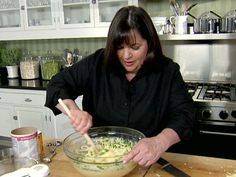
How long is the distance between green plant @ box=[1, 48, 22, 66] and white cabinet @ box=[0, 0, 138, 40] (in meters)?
0.24

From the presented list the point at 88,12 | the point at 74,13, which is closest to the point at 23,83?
the point at 74,13

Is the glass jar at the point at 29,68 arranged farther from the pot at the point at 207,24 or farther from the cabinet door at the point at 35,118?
the pot at the point at 207,24

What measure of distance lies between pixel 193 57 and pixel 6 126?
208cm

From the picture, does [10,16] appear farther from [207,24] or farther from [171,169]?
[171,169]

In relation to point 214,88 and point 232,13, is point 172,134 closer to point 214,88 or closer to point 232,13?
point 214,88

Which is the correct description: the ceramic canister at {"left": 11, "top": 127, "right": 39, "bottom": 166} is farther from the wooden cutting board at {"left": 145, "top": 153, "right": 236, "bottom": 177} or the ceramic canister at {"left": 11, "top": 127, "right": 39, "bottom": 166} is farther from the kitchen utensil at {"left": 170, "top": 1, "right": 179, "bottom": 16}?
the kitchen utensil at {"left": 170, "top": 1, "right": 179, "bottom": 16}

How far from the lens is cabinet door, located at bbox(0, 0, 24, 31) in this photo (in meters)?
3.20

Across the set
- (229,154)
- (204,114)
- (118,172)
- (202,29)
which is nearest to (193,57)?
(202,29)

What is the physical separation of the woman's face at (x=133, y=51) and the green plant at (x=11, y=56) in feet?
7.92

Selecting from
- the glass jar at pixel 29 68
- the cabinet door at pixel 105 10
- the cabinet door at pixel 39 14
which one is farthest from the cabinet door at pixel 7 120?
the cabinet door at pixel 105 10

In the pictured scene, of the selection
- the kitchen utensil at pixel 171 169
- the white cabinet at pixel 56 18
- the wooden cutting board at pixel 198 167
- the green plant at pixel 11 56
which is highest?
the white cabinet at pixel 56 18

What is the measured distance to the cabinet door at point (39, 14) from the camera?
3.02 meters

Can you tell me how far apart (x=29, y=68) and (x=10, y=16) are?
0.62m

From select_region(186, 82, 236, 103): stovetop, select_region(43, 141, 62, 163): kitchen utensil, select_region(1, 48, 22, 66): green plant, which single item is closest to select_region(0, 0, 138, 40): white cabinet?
select_region(1, 48, 22, 66): green plant
